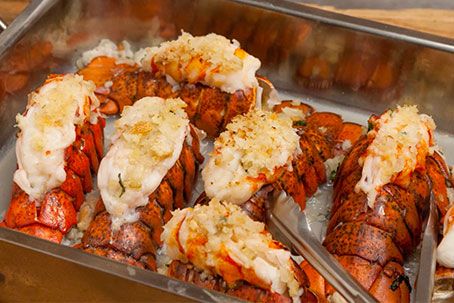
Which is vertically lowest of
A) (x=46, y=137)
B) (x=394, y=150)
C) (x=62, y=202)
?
(x=62, y=202)

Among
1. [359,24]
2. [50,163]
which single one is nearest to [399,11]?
[359,24]

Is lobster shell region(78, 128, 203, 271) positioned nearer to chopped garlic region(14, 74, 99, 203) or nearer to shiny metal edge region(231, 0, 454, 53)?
chopped garlic region(14, 74, 99, 203)

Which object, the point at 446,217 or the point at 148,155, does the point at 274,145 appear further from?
the point at 446,217

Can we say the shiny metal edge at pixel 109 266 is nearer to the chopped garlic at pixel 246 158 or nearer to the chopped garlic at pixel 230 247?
the chopped garlic at pixel 230 247

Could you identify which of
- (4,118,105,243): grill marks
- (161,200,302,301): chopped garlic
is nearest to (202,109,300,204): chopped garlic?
(161,200,302,301): chopped garlic

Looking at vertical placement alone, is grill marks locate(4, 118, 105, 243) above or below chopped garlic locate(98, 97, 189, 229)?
below

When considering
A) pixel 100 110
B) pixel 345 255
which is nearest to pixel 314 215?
pixel 345 255

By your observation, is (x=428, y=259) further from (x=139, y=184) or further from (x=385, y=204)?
(x=139, y=184)
